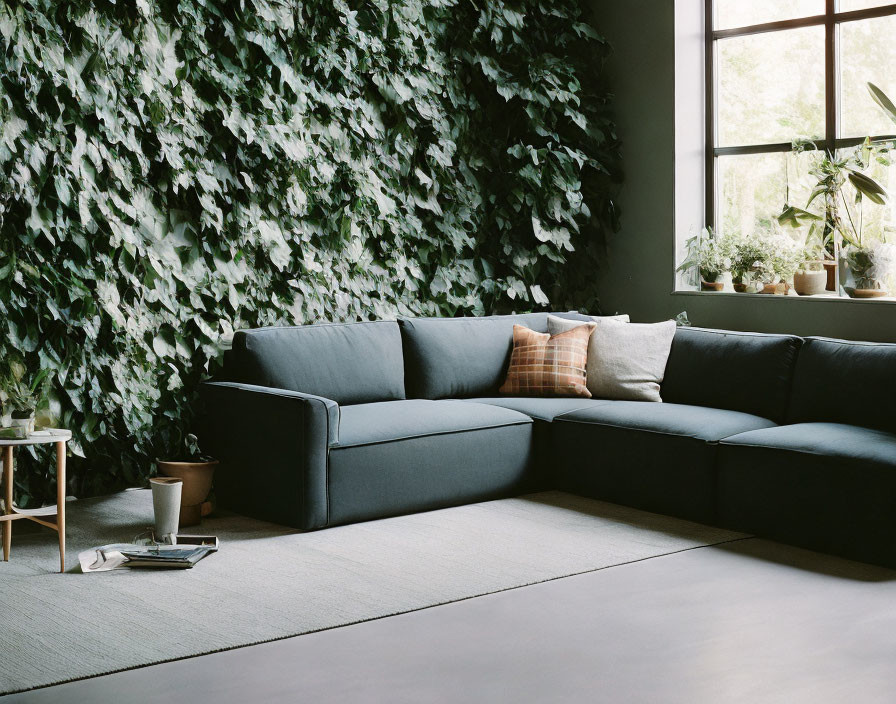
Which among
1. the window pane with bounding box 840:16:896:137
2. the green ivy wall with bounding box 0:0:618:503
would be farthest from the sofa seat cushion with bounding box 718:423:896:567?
the green ivy wall with bounding box 0:0:618:503

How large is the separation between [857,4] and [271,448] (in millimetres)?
3591

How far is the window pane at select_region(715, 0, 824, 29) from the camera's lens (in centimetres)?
552

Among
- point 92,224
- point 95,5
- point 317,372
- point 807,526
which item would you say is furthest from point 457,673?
point 95,5

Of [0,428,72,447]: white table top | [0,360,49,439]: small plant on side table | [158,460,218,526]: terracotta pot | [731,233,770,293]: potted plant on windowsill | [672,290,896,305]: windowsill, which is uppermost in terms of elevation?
[731,233,770,293]: potted plant on windowsill

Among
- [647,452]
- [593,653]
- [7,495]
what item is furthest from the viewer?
[647,452]

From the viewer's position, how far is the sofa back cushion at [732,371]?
181 inches

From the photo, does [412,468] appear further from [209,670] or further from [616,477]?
[209,670]

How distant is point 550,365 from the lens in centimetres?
518

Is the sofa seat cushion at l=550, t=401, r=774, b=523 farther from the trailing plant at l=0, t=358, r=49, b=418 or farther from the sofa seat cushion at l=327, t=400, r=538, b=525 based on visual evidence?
the trailing plant at l=0, t=358, r=49, b=418

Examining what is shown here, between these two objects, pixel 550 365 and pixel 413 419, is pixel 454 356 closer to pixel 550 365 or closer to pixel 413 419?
pixel 550 365

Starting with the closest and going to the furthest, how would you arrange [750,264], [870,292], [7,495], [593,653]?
[593,653] < [7,495] < [870,292] < [750,264]

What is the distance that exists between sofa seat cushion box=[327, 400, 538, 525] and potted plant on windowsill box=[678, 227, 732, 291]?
5.38 feet

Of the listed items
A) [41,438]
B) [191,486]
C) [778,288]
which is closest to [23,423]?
[41,438]

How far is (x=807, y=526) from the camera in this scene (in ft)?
12.5
